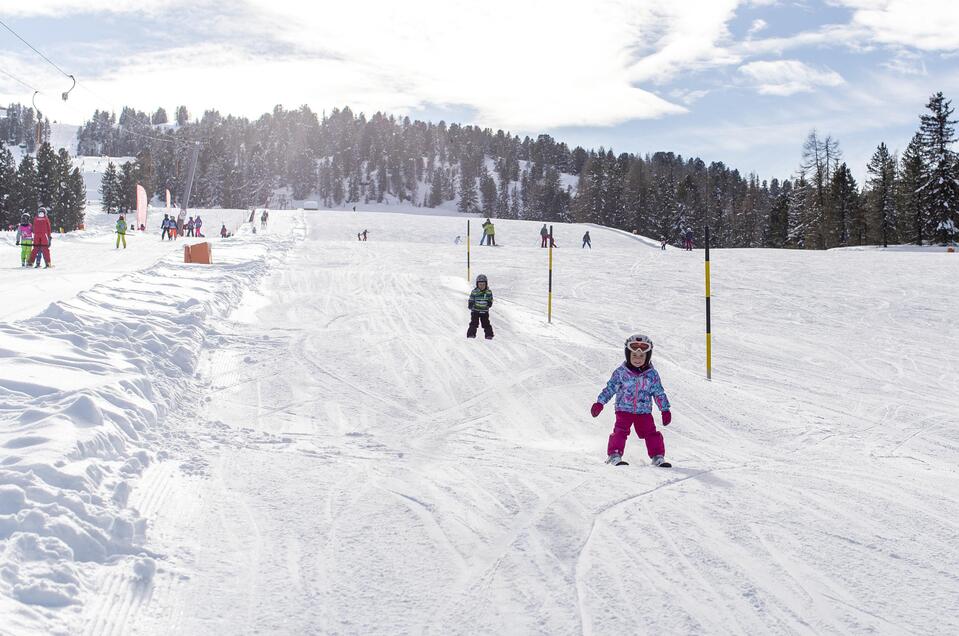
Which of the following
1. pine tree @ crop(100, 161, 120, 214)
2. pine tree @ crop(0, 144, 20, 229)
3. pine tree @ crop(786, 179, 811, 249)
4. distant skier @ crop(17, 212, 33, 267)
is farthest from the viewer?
pine tree @ crop(100, 161, 120, 214)

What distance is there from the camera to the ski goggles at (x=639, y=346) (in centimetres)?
639

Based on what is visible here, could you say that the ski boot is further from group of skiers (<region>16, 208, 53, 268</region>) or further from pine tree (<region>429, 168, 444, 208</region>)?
pine tree (<region>429, 168, 444, 208</region>)

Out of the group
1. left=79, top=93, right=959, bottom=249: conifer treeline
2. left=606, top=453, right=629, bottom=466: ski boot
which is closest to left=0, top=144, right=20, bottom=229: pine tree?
left=79, top=93, right=959, bottom=249: conifer treeline

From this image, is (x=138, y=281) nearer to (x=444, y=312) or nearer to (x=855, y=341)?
(x=444, y=312)

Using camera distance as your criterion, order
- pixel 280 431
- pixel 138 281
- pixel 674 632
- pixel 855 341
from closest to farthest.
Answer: pixel 674 632
pixel 280 431
pixel 138 281
pixel 855 341

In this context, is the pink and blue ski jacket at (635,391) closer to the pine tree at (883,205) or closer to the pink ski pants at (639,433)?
the pink ski pants at (639,433)

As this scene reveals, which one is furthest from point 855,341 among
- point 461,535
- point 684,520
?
point 461,535

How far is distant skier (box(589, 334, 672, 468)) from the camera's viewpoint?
6211mm

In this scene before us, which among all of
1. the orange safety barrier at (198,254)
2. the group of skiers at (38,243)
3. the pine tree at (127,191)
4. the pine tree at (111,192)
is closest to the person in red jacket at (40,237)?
the group of skiers at (38,243)

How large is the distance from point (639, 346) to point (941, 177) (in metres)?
60.1

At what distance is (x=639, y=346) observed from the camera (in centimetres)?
640

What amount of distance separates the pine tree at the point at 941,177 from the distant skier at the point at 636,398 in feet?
191

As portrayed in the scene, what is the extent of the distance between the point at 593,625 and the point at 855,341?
557 inches

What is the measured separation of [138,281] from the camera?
1382 cm
